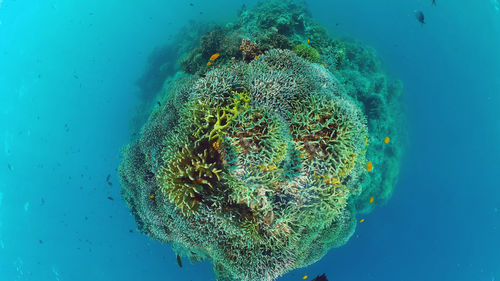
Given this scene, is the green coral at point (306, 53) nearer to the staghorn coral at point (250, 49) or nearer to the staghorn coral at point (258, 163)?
the staghorn coral at point (250, 49)

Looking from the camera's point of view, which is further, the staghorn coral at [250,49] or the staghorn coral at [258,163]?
the staghorn coral at [250,49]

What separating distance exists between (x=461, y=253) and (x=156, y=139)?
682 inches

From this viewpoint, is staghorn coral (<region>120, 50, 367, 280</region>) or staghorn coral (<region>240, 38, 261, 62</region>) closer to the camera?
staghorn coral (<region>120, 50, 367, 280</region>)

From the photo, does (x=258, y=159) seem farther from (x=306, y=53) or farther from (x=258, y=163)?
(x=306, y=53)

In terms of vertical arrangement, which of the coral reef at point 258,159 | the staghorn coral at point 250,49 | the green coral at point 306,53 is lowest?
the coral reef at point 258,159

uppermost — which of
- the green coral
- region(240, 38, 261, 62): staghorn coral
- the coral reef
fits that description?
the green coral

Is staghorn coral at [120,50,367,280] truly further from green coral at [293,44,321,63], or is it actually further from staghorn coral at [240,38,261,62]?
green coral at [293,44,321,63]

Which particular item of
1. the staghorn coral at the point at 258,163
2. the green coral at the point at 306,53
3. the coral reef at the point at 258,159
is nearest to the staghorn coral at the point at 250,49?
the coral reef at the point at 258,159

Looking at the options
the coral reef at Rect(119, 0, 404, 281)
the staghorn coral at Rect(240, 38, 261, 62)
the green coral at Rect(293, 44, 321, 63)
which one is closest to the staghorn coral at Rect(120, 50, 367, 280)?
the coral reef at Rect(119, 0, 404, 281)

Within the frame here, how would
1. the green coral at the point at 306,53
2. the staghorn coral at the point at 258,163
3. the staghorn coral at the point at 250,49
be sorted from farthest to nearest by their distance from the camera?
1. the green coral at the point at 306,53
2. the staghorn coral at the point at 250,49
3. the staghorn coral at the point at 258,163

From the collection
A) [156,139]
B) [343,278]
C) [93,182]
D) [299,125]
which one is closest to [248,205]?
[299,125]

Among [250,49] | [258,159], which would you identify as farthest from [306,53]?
[258,159]

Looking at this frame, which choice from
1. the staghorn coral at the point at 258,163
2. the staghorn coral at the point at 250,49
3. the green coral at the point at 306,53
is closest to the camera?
the staghorn coral at the point at 258,163

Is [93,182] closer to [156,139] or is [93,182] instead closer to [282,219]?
[156,139]
